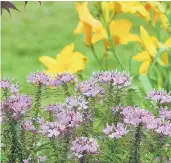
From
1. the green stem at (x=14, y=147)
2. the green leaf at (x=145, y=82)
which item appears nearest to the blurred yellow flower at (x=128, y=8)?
the green leaf at (x=145, y=82)

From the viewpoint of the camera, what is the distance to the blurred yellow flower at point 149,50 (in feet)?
10.4

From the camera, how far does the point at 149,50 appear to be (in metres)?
3.18

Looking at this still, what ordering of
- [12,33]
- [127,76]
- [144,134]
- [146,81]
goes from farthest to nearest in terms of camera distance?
[12,33], [146,81], [127,76], [144,134]

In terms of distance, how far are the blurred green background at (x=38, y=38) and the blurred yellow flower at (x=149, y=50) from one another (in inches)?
107

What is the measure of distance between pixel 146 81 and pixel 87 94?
116cm

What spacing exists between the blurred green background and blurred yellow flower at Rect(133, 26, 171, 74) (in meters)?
2.72

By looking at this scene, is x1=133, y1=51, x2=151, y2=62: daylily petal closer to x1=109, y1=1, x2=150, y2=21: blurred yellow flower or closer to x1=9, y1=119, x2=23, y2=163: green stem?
x1=109, y1=1, x2=150, y2=21: blurred yellow flower

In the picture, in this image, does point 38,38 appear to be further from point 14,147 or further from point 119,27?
point 14,147

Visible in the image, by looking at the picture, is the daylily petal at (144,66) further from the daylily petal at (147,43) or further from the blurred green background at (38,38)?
the blurred green background at (38,38)

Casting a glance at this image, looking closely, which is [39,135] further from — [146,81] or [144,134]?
[146,81]

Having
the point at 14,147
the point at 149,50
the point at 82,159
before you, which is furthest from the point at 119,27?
the point at 82,159

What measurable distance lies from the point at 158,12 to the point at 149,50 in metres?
0.21

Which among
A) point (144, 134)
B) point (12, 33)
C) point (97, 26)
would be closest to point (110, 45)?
point (97, 26)

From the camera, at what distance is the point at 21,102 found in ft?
6.46
